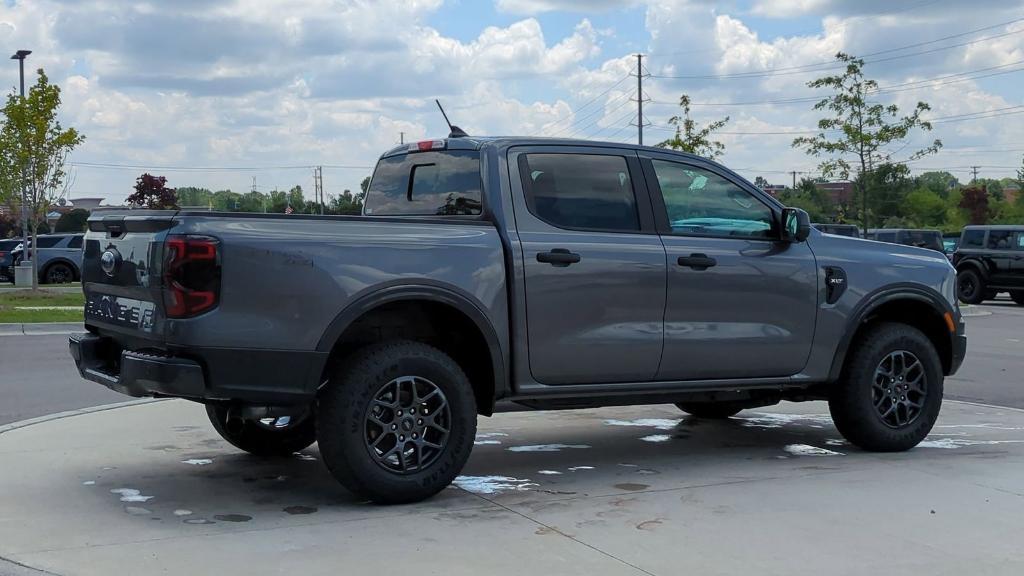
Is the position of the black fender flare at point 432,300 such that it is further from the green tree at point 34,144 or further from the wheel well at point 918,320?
the green tree at point 34,144

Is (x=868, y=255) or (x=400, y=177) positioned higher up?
(x=400, y=177)

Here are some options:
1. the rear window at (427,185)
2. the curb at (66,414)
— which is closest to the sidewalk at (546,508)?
the curb at (66,414)

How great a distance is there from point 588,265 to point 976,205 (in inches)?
3037

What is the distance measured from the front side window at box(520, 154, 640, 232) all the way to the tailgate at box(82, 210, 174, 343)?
6.64ft

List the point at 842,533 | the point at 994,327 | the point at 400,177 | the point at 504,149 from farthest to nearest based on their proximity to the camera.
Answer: the point at 994,327, the point at 400,177, the point at 504,149, the point at 842,533

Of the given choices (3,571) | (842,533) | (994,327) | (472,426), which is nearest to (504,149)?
(472,426)

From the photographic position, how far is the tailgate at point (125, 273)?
5.59 m

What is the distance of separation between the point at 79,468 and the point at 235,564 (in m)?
2.44

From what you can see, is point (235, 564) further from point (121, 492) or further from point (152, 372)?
point (121, 492)

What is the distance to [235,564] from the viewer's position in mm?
4805

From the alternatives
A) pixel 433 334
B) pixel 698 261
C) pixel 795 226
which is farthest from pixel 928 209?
pixel 433 334

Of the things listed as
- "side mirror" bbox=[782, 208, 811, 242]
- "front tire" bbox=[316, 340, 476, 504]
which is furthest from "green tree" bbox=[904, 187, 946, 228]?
"front tire" bbox=[316, 340, 476, 504]

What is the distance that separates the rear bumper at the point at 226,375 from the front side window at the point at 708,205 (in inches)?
94.5

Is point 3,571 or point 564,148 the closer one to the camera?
point 3,571
